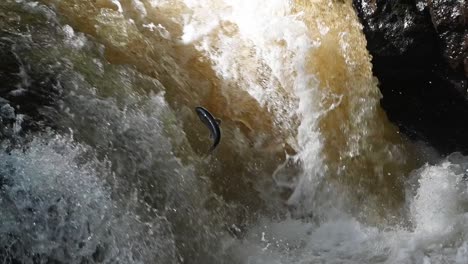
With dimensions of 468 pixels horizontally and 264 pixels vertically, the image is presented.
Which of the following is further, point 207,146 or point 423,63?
point 423,63

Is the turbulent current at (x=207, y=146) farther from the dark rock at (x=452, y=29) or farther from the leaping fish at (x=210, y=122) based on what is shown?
the dark rock at (x=452, y=29)

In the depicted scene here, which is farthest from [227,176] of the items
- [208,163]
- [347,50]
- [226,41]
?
[347,50]

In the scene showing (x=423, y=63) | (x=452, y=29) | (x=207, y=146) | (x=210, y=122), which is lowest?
(x=207, y=146)

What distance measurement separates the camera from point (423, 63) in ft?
13.3

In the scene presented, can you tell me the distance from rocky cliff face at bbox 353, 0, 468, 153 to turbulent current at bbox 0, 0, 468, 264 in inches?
5.4

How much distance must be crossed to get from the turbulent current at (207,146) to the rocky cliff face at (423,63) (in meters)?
0.14

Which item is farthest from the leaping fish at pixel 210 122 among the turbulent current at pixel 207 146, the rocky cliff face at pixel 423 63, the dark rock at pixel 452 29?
the dark rock at pixel 452 29

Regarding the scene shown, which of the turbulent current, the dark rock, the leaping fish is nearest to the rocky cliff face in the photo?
the dark rock

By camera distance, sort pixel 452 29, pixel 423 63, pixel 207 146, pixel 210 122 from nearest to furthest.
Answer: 1. pixel 210 122
2. pixel 207 146
3. pixel 452 29
4. pixel 423 63

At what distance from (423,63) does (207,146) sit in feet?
5.82

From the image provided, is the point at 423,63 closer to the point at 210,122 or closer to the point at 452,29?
the point at 452,29

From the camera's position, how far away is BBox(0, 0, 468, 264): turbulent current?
251 centimetres

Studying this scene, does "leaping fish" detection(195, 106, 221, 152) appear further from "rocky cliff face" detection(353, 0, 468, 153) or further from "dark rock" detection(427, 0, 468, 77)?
"dark rock" detection(427, 0, 468, 77)

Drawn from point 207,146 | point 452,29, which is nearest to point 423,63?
point 452,29
